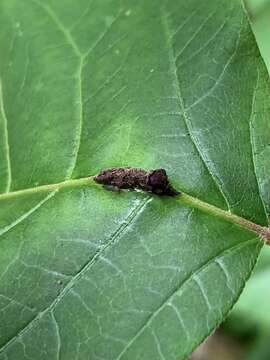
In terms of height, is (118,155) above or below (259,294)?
above

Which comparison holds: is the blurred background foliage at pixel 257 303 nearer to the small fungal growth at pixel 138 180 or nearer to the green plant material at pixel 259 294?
the green plant material at pixel 259 294

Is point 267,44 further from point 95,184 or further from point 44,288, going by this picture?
point 44,288

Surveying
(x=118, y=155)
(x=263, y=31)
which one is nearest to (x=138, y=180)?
(x=118, y=155)

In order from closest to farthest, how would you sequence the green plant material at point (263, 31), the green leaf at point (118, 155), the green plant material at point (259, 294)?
the green leaf at point (118, 155), the green plant material at point (263, 31), the green plant material at point (259, 294)

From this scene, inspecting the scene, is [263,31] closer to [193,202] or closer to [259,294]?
[259,294]

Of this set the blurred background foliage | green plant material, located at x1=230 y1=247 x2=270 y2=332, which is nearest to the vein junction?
the blurred background foliage

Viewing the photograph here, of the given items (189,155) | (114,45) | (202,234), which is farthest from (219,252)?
(114,45)

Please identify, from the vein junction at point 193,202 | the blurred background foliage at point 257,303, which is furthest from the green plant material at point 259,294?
the vein junction at point 193,202
